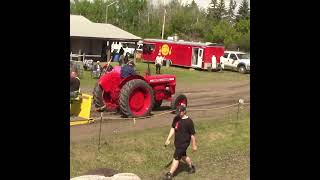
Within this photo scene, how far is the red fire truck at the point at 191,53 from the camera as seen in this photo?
37594mm

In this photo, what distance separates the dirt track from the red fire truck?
7.27m

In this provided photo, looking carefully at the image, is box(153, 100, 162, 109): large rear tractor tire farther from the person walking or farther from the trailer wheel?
the person walking

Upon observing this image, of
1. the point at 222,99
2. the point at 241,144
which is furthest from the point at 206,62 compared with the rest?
the point at 241,144

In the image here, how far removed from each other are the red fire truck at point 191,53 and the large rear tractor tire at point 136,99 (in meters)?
22.6

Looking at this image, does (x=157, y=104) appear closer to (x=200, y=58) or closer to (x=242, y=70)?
(x=200, y=58)

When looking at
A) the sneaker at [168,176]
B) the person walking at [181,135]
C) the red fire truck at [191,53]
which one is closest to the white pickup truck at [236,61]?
the red fire truck at [191,53]

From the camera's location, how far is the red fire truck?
3759 centimetres

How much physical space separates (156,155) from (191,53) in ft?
90.5

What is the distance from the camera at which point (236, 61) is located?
1524 inches

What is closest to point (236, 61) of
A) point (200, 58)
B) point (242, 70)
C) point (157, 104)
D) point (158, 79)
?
point (242, 70)

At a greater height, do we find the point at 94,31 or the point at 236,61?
the point at 94,31
